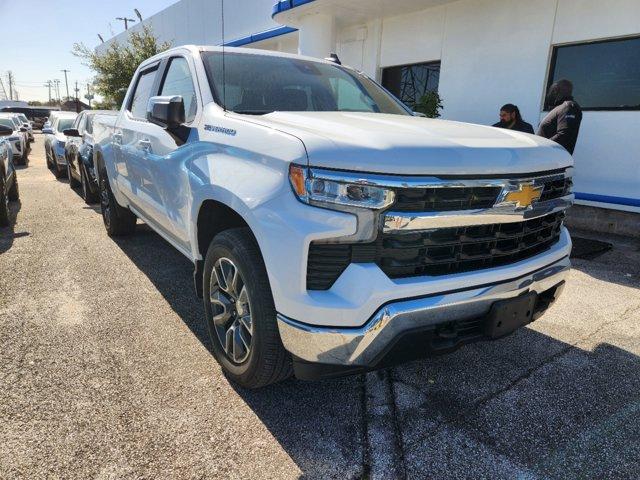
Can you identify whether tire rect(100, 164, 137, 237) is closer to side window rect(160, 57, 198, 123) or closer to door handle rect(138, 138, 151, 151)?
door handle rect(138, 138, 151, 151)

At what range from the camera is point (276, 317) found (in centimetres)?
211

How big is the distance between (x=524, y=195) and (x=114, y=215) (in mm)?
4665

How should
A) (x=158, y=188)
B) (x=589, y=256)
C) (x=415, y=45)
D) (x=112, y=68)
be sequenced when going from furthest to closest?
(x=112, y=68)
(x=415, y=45)
(x=589, y=256)
(x=158, y=188)

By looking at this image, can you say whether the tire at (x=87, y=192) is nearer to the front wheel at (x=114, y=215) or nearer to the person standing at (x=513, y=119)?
the front wheel at (x=114, y=215)

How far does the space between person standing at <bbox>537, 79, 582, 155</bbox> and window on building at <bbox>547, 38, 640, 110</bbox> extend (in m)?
1.61

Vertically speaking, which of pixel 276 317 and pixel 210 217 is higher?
pixel 210 217

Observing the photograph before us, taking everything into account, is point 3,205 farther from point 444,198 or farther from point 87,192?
point 444,198

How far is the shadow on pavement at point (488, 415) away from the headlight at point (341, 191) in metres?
1.16

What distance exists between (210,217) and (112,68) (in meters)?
21.4

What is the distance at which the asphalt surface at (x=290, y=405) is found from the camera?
2.07 m

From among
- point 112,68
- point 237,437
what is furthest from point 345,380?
point 112,68

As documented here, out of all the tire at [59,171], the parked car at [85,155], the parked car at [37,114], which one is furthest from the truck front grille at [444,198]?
the parked car at [37,114]

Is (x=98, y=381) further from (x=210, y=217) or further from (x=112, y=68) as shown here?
(x=112, y=68)

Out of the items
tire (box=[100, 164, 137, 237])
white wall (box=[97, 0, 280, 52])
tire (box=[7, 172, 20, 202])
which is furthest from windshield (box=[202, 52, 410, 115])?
white wall (box=[97, 0, 280, 52])
